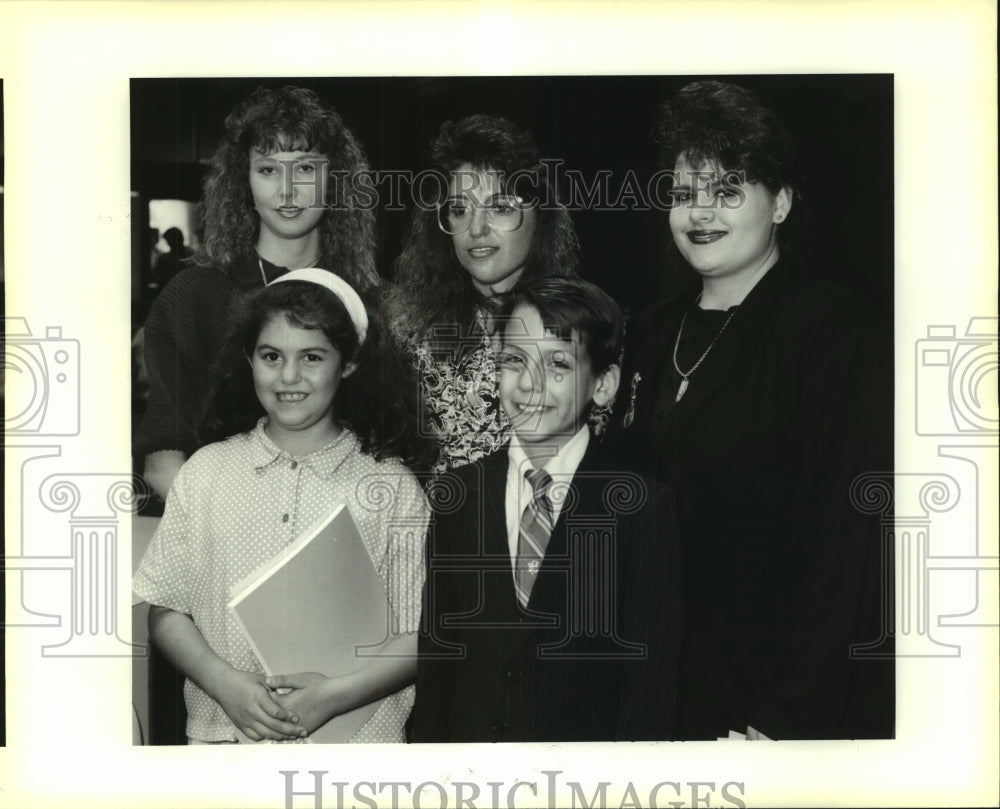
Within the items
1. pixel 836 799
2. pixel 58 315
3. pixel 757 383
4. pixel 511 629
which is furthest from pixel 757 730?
pixel 58 315

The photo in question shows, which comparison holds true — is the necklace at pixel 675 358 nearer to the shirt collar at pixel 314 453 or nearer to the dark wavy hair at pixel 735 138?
the dark wavy hair at pixel 735 138

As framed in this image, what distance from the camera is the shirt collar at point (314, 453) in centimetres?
343

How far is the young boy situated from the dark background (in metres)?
0.28

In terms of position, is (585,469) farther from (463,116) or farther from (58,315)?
(58,315)

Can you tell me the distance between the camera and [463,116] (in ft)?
11.1

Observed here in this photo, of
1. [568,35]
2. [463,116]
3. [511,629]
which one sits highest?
[568,35]

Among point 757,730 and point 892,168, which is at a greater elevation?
point 892,168

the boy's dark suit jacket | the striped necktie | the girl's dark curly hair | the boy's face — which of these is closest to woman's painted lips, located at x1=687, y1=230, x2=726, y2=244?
the boy's face

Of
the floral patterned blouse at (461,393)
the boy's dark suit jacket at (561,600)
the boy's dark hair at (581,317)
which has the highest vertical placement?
the boy's dark hair at (581,317)

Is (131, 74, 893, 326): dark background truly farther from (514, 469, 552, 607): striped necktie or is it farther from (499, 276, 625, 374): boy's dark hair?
(514, 469, 552, 607): striped necktie

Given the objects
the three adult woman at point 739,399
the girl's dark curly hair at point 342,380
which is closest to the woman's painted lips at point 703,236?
the three adult woman at point 739,399

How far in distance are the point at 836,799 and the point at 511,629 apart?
42.3 inches

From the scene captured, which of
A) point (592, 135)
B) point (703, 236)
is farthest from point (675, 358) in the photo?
point (592, 135)

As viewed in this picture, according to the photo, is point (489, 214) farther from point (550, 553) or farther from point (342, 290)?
point (550, 553)
